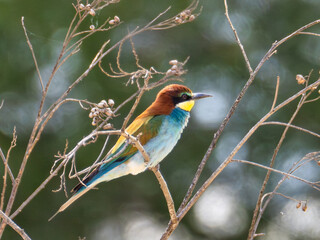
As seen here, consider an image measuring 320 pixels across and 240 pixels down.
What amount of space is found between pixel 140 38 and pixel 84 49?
46 centimetres

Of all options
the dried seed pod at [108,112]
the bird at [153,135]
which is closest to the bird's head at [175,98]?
the bird at [153,135]

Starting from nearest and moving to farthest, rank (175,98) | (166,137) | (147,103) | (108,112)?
1. (108,112)
2. (166,137)
3. (175,98)
4. (147,103)

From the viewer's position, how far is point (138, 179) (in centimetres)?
524

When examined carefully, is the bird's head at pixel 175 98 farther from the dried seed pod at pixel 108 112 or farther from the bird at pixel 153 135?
the dried seed pod at pixel 108 112

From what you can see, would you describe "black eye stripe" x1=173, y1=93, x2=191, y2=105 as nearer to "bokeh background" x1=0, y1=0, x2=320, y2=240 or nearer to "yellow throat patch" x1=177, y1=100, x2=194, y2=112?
"yellow throat patch" x1=177, y1=100, x2=194, y2=112

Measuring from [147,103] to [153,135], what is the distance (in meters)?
1.78

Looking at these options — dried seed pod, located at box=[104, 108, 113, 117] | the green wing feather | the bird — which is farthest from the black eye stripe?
dried seed pod, located at box=[104, 108, 113, 117]

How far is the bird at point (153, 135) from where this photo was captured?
3.07m

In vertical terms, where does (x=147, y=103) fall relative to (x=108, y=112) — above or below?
below

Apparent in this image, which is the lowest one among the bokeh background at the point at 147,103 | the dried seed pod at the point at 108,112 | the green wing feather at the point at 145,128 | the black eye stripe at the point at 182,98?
the bokeh background at the point at 147,103

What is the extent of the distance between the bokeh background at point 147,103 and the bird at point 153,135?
5.05 feet

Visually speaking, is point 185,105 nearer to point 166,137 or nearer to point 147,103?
point 166,137

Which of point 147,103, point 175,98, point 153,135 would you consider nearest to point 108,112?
point 153,135

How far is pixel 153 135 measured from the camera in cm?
318
